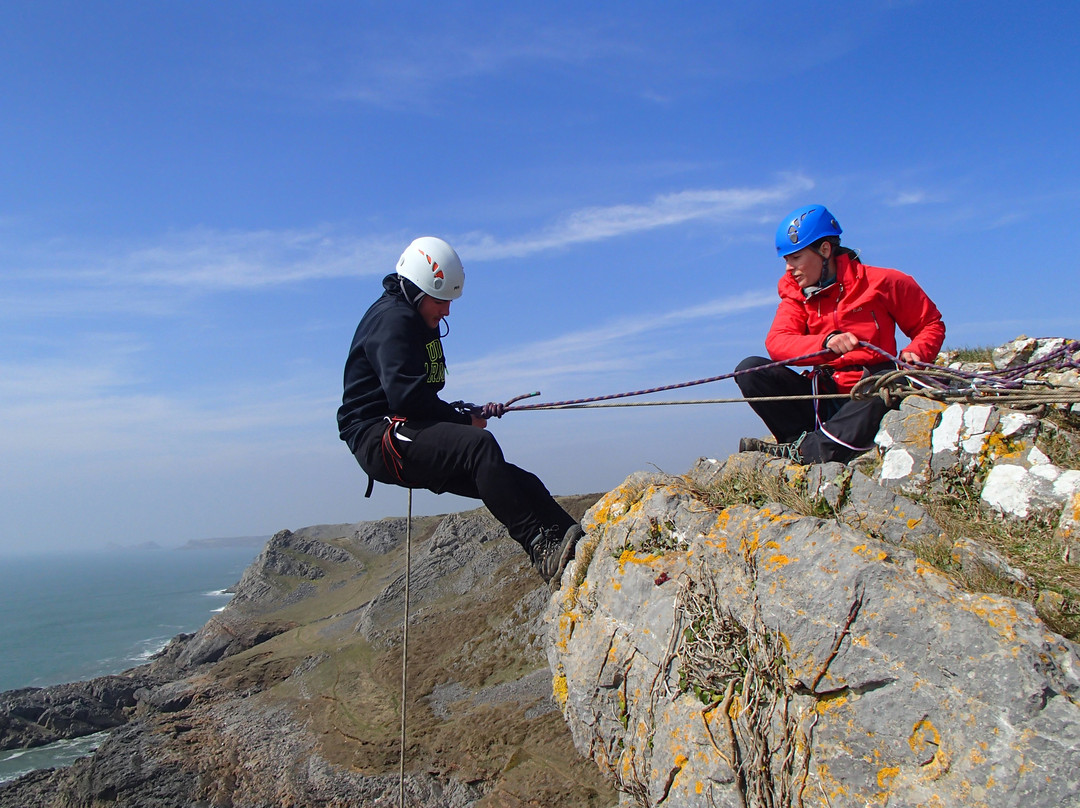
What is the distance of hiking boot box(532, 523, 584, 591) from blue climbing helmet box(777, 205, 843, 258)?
3.23m

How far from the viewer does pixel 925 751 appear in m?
3.20

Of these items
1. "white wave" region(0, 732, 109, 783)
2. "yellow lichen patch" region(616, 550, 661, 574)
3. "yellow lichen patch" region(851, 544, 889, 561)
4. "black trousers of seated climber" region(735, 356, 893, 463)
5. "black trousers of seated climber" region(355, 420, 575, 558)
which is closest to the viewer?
"yellow lichen patch" region(851, 544, 889, 561)

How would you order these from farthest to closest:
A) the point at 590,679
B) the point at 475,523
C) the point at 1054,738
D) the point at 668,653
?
the point at 475,523, the point at 590,679, the point at 668,653, the point at 1054,738

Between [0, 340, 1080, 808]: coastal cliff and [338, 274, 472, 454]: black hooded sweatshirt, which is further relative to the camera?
[338, 274, 472, 454]: black hooded sweatshirt

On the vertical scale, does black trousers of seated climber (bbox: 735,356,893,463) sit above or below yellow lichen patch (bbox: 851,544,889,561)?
above

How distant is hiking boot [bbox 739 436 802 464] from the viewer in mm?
6609

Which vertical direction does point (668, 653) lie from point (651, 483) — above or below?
below

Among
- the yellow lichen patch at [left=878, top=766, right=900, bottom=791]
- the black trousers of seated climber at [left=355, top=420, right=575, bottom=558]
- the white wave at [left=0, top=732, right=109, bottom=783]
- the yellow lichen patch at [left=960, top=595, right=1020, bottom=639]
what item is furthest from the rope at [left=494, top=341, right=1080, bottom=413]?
the white wave at [left=0, top=732, right=109, bottom=783]

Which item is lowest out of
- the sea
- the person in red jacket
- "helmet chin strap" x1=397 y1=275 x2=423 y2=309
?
the sea

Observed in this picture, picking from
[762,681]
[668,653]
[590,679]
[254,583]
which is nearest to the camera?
[762,681]

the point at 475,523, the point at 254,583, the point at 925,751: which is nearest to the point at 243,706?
the point at 475,523

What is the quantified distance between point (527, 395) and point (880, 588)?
3479 millimetres

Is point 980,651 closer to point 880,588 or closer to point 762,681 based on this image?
point 880,588

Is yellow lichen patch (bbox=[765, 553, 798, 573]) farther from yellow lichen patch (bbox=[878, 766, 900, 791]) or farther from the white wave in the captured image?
the white wave
